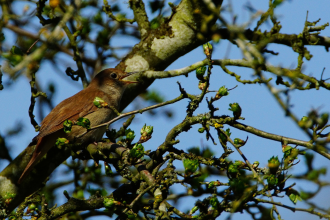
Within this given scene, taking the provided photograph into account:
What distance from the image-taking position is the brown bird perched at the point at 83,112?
15.8 ft

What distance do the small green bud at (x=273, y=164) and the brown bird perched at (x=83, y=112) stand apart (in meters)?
2.29

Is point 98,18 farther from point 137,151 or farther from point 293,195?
point 293,195

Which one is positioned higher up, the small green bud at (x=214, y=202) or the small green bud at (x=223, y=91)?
the small green bud at (x=223, y=91)

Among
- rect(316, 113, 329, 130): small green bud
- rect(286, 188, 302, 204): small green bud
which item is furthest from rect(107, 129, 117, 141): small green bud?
rect(316, 113, 329, 130): small green bud

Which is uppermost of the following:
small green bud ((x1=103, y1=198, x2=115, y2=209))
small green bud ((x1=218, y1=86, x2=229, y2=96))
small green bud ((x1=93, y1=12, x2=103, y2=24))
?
small green bud ((x1=93, y1=12, x2=103, y2=24))

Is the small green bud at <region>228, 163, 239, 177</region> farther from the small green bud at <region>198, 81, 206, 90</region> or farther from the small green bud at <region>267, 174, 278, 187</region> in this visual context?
the small green bud at <region>198, 81, 206, 90</region>

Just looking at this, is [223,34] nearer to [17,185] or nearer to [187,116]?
[187,116]

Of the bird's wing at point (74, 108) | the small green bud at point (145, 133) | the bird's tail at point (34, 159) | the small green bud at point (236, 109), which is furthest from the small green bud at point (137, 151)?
the bird's wing at point (74, 108)

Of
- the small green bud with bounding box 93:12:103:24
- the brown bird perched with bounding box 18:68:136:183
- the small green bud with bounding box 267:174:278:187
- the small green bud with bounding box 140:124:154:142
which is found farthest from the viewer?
the small green bud with bounding box 93:12:103:24

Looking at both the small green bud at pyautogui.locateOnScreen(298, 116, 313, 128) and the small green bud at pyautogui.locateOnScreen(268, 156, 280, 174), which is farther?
the small green bud at pyautogui.locateOnScreen(268, 156, 280, 174)

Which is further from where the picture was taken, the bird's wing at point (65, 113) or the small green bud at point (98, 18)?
the small green bud at point (98, 18)

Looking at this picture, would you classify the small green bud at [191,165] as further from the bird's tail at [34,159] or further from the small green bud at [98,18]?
the small green bud at [98,18]

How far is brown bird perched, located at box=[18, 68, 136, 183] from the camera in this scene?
190 inches

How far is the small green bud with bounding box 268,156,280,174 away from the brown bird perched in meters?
2.29
